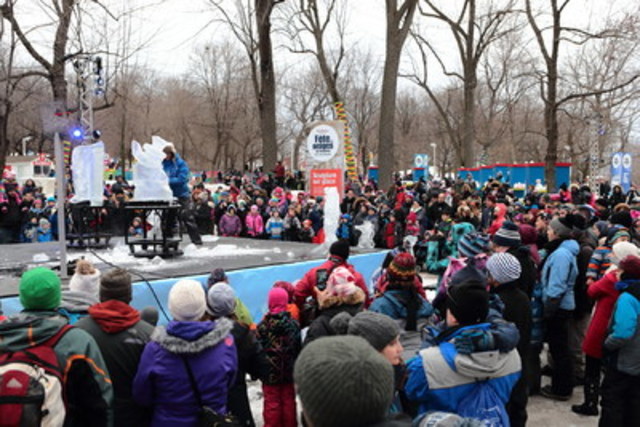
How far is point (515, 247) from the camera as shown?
493 centimetres

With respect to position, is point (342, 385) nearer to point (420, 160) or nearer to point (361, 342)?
point (361, 342)

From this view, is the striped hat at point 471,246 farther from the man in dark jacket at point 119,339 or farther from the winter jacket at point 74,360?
the winter jacket at point 74,360

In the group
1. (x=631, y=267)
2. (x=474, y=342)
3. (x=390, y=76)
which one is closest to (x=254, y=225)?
(x=390, y=76)

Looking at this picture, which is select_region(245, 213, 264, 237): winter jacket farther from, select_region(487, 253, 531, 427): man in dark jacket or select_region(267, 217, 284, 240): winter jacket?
select_region(487, 253, 531, 427): man in dark jacket

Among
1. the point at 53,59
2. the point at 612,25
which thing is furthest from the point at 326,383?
the point at 612,25

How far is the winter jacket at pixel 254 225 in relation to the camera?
14180 millimetres

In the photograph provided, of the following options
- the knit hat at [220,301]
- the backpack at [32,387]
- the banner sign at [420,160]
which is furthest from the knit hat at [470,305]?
the banner sign at [420,160]

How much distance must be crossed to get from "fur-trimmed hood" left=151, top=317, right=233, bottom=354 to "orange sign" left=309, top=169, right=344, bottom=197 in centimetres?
1338

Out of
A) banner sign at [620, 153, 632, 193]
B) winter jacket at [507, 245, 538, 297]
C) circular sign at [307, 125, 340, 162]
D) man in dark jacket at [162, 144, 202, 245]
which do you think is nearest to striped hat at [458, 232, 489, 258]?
winter jacket at [507, 245, 538, 297]

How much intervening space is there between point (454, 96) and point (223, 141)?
27.5 m

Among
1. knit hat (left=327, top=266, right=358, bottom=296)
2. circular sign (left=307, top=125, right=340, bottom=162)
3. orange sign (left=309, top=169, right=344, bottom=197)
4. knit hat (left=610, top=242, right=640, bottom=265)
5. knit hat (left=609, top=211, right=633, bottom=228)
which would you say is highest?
circular sign (left=307, top=125, right=340, bottom=162)

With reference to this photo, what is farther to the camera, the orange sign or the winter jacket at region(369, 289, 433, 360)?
the orange sign

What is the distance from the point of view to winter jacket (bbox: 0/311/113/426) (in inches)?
106

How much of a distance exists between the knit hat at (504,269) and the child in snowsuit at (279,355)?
1.61 meters
